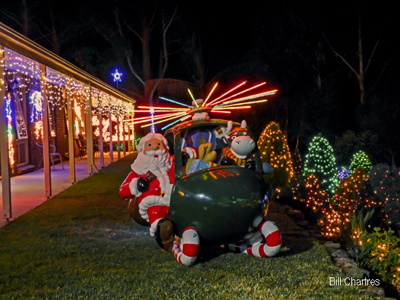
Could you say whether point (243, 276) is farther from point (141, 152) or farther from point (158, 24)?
point (158, 24)

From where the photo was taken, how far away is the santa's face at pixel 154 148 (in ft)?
15.6

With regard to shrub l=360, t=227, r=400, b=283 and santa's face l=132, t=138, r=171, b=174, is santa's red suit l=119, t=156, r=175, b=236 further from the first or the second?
shrub l=360, t=227, r=400, b=283

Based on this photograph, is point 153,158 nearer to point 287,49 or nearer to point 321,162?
point 321,162

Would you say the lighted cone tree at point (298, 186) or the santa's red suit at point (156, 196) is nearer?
the santa's red suit at point (156, 196)

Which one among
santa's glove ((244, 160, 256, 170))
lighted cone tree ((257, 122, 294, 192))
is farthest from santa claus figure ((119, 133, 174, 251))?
lighted cone tree ((257, 122, 294, 192))

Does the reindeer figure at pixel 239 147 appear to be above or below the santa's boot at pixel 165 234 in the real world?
above

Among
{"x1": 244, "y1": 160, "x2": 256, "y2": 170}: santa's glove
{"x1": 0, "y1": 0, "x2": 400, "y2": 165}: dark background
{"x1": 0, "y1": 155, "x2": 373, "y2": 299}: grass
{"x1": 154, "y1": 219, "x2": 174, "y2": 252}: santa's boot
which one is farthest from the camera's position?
{"x1": 0, "y1": 0, "x2": 400, "y2": 165}: dark background

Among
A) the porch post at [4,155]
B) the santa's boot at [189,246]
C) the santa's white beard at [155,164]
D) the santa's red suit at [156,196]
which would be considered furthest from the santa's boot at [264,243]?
the porch post at [4,155]

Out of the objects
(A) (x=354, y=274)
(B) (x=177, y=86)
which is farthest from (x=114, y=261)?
(B) (x=177, y=86)

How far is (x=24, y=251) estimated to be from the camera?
16.2 feet

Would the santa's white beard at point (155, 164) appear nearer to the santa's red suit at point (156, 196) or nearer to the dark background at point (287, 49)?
the santa's red suit at point (156, 196)

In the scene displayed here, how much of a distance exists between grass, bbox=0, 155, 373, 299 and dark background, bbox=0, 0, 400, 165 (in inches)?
502

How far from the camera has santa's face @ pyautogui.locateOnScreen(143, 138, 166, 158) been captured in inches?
187

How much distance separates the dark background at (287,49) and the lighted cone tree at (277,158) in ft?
25.6
